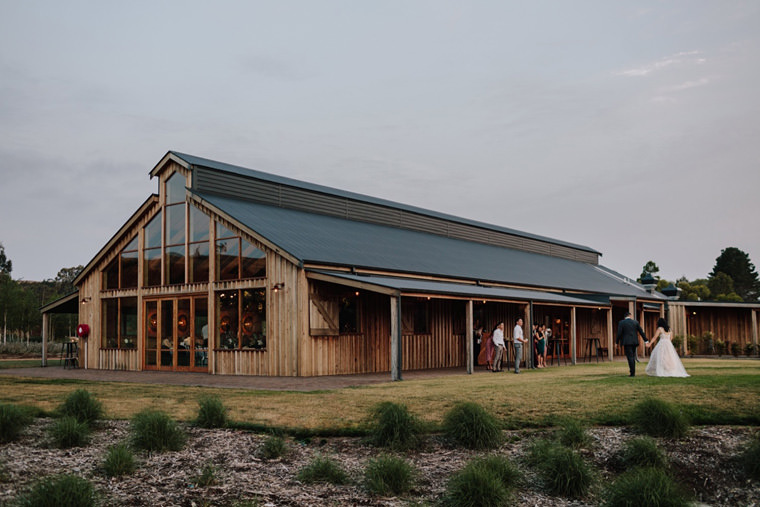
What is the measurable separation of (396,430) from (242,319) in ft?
39.5

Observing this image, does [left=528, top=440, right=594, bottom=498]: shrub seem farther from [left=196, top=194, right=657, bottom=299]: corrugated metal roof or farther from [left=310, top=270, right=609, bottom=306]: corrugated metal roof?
[left=196, top=194, right=657, bottom=299]: corrugated metal roof

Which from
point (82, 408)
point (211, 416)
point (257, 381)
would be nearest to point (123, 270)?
point (257, 381)

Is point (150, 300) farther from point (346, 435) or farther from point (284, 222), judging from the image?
point (346, 435)

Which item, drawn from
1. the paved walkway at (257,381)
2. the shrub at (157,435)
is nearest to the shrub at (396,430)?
the shrub at (157,435)

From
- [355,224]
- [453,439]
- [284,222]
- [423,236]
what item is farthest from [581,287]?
[453,439]

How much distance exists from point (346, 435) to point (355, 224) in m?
18.1

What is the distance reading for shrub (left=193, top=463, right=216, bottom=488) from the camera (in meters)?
7.01

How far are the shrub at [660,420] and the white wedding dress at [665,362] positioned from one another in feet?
21.5

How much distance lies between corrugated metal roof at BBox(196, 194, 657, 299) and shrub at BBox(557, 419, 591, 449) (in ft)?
35.8

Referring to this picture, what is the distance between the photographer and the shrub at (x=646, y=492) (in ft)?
20.4

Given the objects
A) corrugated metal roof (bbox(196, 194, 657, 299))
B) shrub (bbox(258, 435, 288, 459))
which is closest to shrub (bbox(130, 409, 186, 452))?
shrub (bbox(258, 435, 288, 459))

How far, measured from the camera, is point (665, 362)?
14.8 meters

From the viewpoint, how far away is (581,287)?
31266 millimetres

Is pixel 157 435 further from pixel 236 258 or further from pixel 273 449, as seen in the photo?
pixel 236 258
